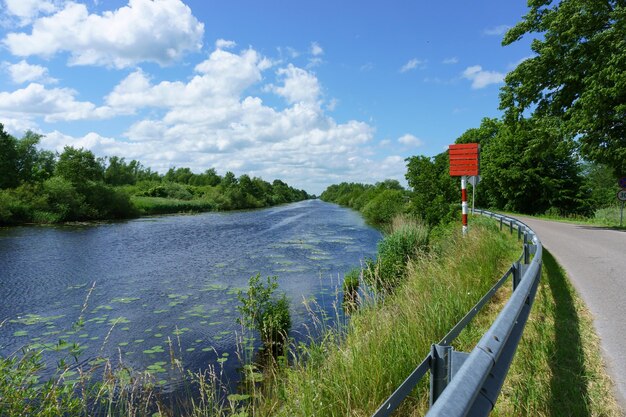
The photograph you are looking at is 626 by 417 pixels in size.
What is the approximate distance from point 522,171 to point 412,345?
124 feet

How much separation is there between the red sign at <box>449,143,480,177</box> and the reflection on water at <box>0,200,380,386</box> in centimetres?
551

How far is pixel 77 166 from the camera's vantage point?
43469 mm

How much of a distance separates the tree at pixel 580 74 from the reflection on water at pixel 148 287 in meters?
10.1

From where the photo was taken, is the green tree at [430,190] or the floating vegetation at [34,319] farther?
the green tree at [430,190]

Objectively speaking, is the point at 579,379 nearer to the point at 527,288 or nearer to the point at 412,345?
the point at 527,288

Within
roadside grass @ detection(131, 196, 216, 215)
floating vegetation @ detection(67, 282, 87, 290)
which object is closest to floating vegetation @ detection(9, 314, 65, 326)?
floating vegetation @ detection(67, 282, 87, 290)

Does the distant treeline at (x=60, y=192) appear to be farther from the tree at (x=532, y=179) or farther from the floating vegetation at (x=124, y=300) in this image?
the tree at (x=532, y=179)

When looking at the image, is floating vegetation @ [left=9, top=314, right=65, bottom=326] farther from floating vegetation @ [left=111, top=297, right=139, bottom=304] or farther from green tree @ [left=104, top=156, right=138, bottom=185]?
green tree @ [left=104, top=156, right=138, bottom=185]

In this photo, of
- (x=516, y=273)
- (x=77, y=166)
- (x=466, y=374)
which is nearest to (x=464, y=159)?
(x=516, y=273)

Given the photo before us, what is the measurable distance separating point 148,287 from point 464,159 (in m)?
12.0

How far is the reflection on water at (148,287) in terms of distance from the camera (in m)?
8.75

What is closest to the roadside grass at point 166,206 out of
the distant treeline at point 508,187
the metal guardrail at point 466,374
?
the distant treeline at point 508,187

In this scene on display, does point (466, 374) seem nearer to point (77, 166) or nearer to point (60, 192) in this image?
point (60, 192)


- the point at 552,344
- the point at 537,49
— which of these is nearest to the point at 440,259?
the point at 552,344
